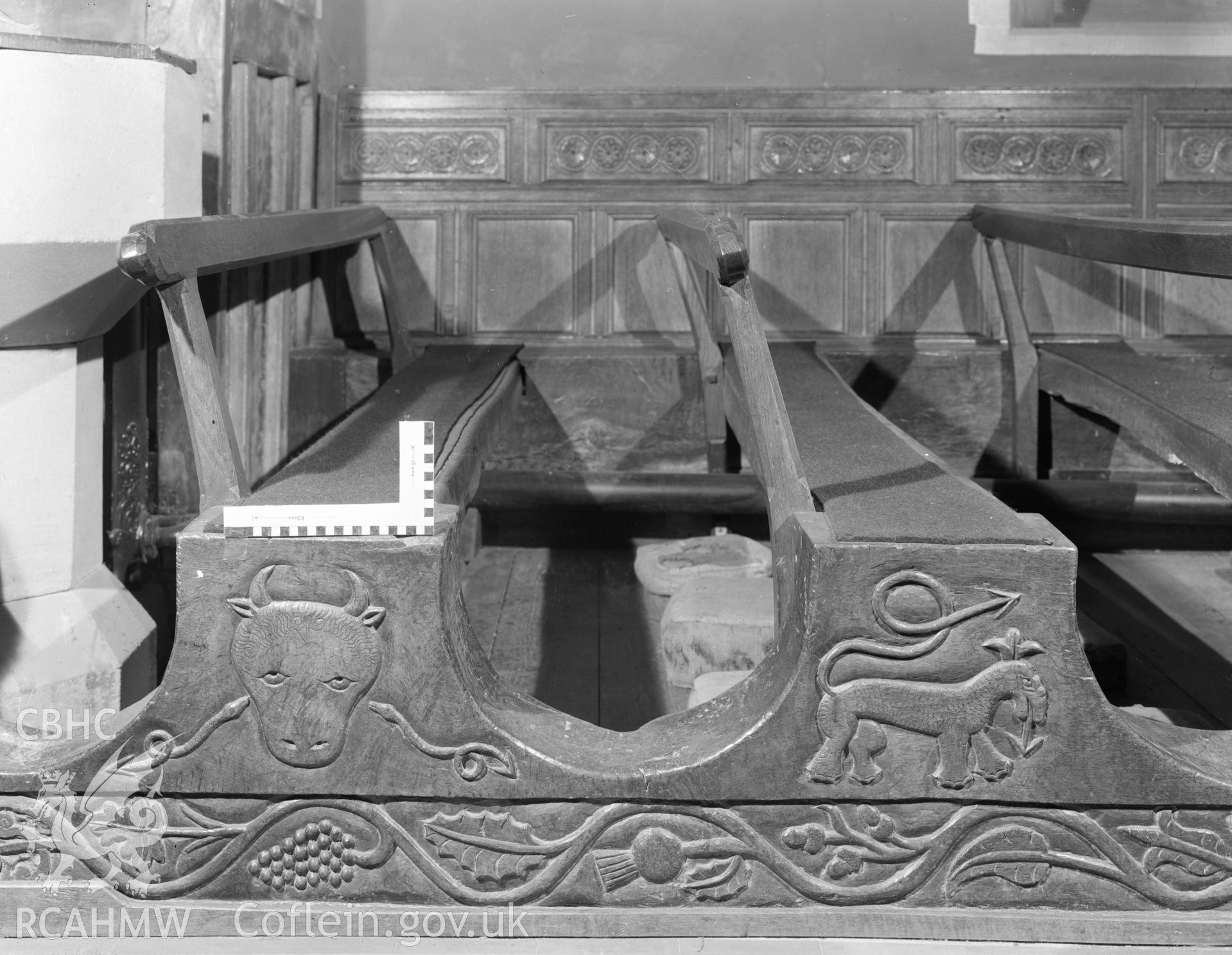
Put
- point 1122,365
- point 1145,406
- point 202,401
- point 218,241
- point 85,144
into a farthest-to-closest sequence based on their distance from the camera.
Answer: point 1122,365
point 1145,406
point 85,144
point 218,241
point 202,401

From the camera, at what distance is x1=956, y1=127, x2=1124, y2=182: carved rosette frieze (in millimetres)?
4203

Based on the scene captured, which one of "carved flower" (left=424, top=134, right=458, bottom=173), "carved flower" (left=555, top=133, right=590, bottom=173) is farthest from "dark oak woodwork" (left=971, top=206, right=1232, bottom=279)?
"carved flower" (left=424, top=134, right=458, bottom=173)

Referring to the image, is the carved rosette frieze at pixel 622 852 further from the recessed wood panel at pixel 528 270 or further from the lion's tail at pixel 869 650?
the recessed wood panel at pixel 528 270

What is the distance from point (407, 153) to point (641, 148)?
2.54 feet

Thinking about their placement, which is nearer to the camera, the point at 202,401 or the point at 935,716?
the point at 935,716

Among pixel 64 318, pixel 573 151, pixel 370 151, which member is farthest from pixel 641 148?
pixel 64 318

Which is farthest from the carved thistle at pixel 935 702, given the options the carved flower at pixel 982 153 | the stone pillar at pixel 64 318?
the carved flower at pixel 982 153

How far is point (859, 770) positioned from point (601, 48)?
3015 millimetres

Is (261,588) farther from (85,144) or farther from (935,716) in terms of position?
(85,144)

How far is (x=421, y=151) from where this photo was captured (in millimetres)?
4211

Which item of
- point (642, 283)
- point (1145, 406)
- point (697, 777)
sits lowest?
point (697, 777)

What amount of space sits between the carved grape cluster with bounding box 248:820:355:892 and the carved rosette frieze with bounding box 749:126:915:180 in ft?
9.51

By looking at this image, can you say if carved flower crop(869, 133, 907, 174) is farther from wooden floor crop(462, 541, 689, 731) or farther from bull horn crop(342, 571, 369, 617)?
bull horn crop(342, 571, 369, 617)

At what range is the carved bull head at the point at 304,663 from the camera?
1.86 meters
